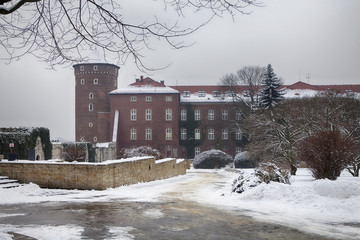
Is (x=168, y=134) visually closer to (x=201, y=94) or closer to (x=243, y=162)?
(x=201, y=94)

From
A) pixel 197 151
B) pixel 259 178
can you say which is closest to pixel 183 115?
pixel 197 151

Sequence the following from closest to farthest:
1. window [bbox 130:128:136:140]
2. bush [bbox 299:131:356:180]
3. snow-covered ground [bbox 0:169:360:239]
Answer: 1. snow-covered ground [bbox 0:169:360:239]
2. bush [bbox 299:131:356:180]
3. window [bbox 130:128:136:140]

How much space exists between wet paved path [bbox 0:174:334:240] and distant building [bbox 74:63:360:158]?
157ft

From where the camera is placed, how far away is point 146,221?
8523 millimetres

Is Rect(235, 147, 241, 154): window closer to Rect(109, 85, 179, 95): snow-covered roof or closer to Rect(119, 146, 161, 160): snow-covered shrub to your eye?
Rect(109, 85, 179, 95): snow-covered roof

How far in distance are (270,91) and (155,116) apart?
19.8 metres

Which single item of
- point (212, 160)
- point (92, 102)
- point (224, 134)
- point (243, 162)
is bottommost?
point (243, 162)

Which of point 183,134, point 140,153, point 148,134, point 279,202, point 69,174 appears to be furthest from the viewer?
point 183,134

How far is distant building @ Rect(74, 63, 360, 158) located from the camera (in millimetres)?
59344

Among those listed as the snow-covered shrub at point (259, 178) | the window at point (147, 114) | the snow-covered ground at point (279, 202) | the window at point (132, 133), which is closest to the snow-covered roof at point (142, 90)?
the window at point (147, 114)

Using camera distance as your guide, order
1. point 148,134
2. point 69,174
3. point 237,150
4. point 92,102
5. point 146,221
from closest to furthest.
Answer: point 146,221 < point 69,174 < point 148,134 < point 237,150 < point 92,102

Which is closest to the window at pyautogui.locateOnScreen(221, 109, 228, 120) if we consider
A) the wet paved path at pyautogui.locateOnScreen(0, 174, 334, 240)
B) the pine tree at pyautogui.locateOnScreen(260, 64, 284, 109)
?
the pine tree at pyautogui.locateOnScreen(260, 64, 284, 109)

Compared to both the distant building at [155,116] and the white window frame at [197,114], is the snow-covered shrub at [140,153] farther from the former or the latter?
the white window frame at [197,114]

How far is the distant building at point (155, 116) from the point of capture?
59.3 metres
